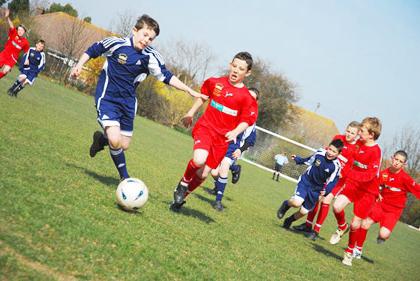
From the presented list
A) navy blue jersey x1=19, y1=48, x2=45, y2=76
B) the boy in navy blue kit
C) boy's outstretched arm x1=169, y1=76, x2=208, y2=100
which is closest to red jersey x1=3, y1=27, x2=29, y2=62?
navy blue jersey x1=19, y1=48, x2=45, y2=76

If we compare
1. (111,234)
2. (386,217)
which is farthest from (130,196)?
(386,217)

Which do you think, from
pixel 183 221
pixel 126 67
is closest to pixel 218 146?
pixel 183 221

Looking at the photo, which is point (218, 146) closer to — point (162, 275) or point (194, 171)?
point (194, 171)

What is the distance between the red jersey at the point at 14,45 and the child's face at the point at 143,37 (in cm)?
1100

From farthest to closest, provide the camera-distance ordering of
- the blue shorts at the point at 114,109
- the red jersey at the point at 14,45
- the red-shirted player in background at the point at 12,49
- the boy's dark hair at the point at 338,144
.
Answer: the red jersey at the point at 14,45, the red-shirted player in background at the point at 12,49, the boy's dark hair at the point at 338,144, the blue shorts at the point at 114,109

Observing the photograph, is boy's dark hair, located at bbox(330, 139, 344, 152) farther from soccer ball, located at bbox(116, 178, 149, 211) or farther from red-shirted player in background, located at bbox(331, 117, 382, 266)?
soccer ball, located at bbox(116, 178, 149, 211)

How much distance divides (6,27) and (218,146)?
4280 cm

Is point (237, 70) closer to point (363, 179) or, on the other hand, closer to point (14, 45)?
point (363, 179)

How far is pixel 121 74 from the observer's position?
6.48m

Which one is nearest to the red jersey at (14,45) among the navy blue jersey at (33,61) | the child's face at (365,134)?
the navy blue jersey at (33,61)

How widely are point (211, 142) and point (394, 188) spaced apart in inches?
202

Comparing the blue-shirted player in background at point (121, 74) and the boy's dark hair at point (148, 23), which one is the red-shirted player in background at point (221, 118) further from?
the boy's dark hair at point (148, 23)

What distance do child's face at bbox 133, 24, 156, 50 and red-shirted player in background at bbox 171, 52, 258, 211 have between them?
3.45ft

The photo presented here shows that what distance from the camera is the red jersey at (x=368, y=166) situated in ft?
26.2
